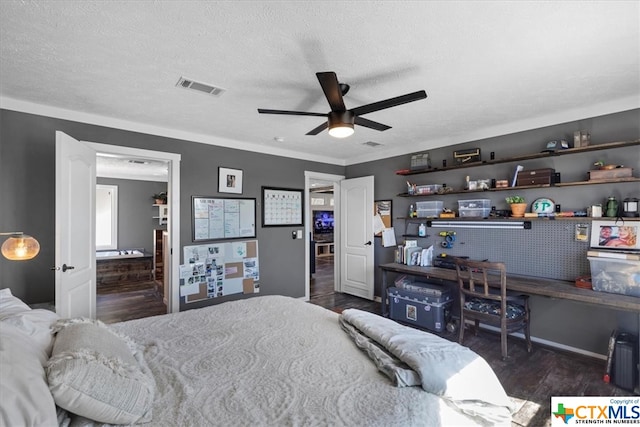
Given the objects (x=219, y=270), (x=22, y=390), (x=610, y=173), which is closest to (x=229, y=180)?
(x=219, y=270)

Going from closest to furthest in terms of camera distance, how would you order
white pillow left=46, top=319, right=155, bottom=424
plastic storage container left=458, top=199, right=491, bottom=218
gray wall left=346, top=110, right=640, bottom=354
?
white pillow left=46, top=319, right=155, bottom=424 < gray wall left=346, top=110, right=640, bottom=354 < plastic storage container left=458, top=199, right=491, bottom=218

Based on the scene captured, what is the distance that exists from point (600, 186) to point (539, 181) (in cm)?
47

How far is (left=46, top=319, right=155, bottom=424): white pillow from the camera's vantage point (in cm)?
97

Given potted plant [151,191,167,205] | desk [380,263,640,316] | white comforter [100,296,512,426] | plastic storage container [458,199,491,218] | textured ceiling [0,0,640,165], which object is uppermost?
textured ceiling [0,0,640,165]

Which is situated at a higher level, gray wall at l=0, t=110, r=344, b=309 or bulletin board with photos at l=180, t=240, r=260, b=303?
gray wall at l=0, t=110, r=344, b=309

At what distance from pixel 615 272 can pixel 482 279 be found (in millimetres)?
1005

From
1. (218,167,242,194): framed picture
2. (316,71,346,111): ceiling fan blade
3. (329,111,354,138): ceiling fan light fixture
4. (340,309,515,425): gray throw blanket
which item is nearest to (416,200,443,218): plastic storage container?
(329,111,354,138): ceiling fan light fixture

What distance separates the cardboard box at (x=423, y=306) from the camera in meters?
3.34

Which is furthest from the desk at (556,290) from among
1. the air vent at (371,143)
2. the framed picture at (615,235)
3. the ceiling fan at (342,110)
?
the ceiling fan at (342,110)

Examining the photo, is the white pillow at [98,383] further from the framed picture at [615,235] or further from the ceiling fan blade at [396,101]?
the framed picture at [615,235]

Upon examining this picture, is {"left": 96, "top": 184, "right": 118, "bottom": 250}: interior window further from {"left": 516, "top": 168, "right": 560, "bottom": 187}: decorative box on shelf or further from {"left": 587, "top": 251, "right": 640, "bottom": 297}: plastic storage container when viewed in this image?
{"left": 587, "top": 251, "right": 640, "bottom": 297}: plastic storage container

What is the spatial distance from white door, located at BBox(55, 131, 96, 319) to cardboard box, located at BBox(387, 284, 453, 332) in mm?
3231

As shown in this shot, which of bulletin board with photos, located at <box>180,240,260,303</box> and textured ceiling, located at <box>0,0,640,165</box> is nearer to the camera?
textured ceiling, located at <box>0,0,640,165</box>

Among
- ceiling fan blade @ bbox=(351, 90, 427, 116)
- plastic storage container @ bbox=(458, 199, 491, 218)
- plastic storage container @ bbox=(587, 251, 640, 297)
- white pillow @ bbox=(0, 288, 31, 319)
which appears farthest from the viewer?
plastic storage container @ bbox=(458, 199, 491, 218)
